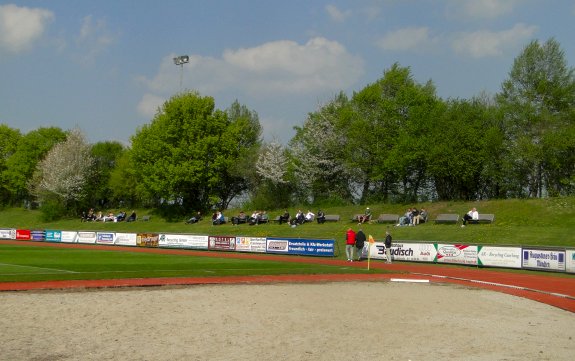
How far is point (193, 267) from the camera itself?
3109 centimetres

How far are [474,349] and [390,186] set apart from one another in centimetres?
5120

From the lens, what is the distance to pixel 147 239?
51.3 m

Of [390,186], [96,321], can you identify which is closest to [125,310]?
[96,321]

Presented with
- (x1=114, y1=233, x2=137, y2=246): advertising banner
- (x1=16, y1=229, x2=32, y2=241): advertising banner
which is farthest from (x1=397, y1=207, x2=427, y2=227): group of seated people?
(x1=16, y1=229, x2=32, y2=241): advertising banner

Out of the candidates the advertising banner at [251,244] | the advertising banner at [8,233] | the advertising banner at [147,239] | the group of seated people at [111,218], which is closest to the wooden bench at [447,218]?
the advertising banner at [251,244]

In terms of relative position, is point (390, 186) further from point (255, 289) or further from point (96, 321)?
point (96, 321)

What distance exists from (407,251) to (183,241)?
1923 centimetres

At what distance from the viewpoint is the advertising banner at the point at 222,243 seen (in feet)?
150

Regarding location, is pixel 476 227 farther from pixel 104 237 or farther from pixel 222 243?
pixel 104 237

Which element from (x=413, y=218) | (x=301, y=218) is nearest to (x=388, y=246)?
(x=413, y=218)

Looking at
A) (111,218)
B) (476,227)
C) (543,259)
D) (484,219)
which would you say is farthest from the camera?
Result: (111,218)

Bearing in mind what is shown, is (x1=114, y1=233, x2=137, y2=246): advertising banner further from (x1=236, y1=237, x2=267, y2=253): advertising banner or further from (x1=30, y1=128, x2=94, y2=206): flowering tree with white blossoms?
(x1=30, y1=128, x2=94, y2=206): flowering tree with white blossoms

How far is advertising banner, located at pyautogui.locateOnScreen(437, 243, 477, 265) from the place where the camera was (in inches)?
1332

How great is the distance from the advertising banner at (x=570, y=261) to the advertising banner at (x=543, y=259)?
0.19m
